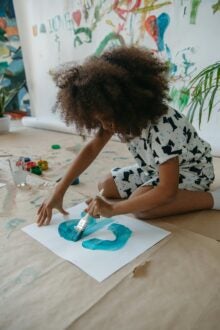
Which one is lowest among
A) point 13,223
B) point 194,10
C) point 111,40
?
point 13,223

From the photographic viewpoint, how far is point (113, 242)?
0.91 meters

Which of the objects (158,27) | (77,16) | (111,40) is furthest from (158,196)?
(77,16)

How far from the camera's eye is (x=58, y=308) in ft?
2.30

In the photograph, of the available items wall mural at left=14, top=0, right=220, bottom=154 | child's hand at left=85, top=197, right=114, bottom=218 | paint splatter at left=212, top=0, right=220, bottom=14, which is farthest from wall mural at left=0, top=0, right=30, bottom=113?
child's hand at left=85, top=197, right=114, bottom=218

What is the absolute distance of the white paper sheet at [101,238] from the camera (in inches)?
32.3

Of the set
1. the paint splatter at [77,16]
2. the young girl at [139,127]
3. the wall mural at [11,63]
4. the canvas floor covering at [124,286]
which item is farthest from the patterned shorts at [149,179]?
the wall mural at [11,63]

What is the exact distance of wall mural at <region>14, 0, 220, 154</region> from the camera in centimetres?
162

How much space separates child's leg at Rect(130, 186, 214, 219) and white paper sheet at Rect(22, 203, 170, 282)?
0.18 ft

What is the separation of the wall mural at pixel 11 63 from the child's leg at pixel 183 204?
6.87 ft

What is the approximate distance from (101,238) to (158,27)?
1357mm

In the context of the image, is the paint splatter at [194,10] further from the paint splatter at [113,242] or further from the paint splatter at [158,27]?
the paint splatter at [113,242]

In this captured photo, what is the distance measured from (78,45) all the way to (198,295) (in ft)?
6.53

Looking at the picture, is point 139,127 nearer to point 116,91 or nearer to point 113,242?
point 116,91

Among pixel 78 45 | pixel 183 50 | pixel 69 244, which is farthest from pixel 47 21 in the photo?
pixel 69 244
